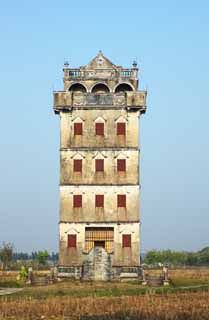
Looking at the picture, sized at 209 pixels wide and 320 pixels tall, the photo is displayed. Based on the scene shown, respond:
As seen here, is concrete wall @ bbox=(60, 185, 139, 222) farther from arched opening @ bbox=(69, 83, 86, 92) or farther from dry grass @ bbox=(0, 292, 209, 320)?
dry grass @ bbox=(0, 292, 209, 320)

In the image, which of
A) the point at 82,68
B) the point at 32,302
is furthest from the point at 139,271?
the point at 32,302

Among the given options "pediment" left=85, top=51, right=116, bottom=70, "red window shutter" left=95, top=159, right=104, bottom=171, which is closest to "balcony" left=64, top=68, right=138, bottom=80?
"pediment" left=85, top=51, right=116, bottom=70

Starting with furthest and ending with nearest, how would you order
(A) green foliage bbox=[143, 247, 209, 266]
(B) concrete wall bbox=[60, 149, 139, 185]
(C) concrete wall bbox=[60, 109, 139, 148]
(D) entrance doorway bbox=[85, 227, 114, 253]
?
(A) green foliage bbox=[143, 247, 209, 266]
(C) concrete wall bbox=[60, 109, 139, 148]
(B) concrete wall bbox=[60, 149, 139, 185]
(D) entrance doorway bbox=[85, 227, 114, 253]

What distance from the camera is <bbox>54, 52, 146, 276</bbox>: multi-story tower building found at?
57469mm

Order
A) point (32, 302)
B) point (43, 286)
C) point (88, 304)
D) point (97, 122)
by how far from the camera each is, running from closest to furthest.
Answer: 1. point (88, 304)
2. point (32, 302)
3. point (43, 286)
4. point (97, 122)

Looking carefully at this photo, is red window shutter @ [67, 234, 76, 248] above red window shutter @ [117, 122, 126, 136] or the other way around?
the other way around

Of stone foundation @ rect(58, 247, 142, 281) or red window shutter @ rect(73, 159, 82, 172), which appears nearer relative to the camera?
stone foundation @ rect(58, 247, 142, 281)

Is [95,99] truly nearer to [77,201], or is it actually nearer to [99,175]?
[99,175]

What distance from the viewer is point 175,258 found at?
515ft

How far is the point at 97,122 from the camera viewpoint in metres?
59.5

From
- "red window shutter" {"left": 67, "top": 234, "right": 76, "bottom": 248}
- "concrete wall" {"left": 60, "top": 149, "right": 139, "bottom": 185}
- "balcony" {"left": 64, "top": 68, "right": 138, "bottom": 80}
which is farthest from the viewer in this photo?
"balcony" {"left": 64, "top": 68, "right": 138, "bottom": 80}

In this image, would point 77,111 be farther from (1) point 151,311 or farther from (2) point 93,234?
(1) point 151,311

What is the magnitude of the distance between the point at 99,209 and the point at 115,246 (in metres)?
3.56

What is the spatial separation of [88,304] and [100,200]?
89.5ft
